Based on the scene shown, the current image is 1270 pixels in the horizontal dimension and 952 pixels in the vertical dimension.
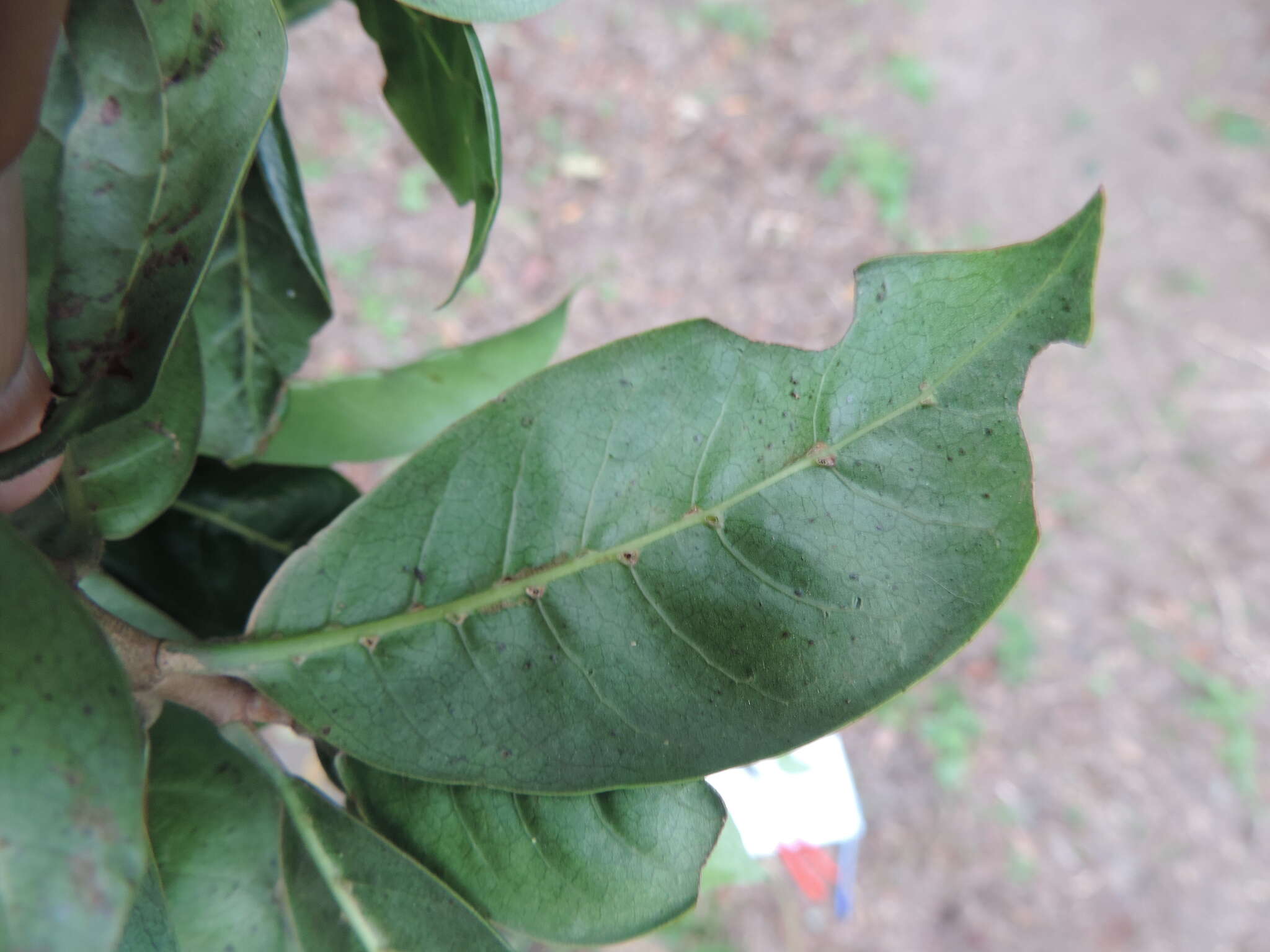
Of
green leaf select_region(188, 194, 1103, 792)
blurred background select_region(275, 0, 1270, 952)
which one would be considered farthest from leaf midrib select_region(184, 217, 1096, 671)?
blurred background select_region(275, 0, 1270, 952)

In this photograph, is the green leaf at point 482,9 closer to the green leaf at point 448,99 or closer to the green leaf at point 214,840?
the green leaf at point 448,99

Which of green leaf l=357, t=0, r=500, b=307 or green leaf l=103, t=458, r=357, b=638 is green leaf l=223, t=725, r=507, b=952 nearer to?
green leaf l=103, t=458, r=357, b=638

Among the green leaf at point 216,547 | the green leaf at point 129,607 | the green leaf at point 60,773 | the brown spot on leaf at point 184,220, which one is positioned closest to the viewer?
the green leaf at point 60,773

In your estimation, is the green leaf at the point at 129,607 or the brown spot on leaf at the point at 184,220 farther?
the green leaf at the point at 129,607

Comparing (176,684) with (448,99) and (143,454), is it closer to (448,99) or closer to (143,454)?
(143,454)

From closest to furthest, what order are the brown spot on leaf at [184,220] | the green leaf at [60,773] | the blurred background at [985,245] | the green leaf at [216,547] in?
the green leaf at [60,773]
the brown spot on leaf at [184,220]
the green leaf at [216,547]
the blurred background at [985,245]

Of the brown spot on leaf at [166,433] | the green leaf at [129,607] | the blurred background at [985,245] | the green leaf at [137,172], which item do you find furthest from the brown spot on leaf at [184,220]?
the blurred background at [985,245]
